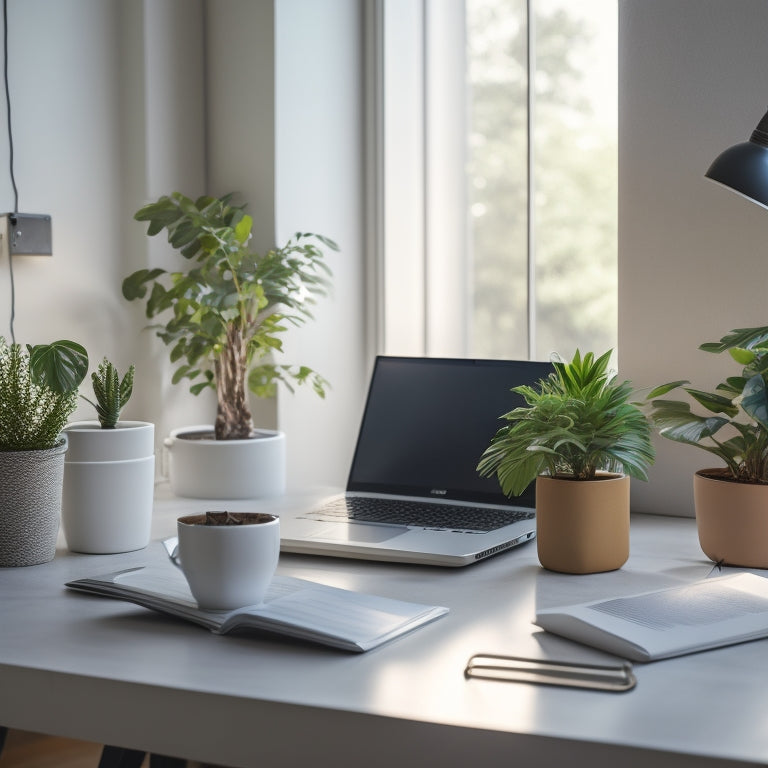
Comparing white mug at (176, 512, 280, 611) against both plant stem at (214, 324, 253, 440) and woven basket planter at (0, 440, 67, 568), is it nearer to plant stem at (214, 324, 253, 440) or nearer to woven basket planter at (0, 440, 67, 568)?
woven basket planter at (0, 440, 67, 568)

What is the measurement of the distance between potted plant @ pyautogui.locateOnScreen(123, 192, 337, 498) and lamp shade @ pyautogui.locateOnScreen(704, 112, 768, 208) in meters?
0.71

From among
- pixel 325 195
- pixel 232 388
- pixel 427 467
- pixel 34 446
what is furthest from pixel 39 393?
pixel 325 195

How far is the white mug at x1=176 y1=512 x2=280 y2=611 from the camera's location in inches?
37.1

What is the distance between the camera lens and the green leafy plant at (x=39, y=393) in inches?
47.2

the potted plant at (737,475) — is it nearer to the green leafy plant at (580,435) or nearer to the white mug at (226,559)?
the green leafy plant at (580,435)

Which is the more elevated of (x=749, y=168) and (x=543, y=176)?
(x=543, y=176)

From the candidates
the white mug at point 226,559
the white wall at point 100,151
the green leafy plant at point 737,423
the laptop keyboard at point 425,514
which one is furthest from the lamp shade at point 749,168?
the white wall at point 100,151

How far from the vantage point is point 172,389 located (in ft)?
6.18

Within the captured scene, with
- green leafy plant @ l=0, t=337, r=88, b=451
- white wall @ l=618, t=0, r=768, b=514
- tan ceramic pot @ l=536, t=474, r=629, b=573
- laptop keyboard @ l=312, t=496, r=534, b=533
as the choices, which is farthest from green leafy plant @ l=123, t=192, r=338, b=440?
tan ceramic pot @ l=536, t=474, r=629, b=573

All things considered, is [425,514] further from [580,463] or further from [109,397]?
[109,397]

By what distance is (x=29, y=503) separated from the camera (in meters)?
1.20

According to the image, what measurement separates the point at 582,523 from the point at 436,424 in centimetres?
49

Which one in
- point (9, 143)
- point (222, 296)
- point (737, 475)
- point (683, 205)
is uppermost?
point (9, 143)

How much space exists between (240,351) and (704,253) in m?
0.76
